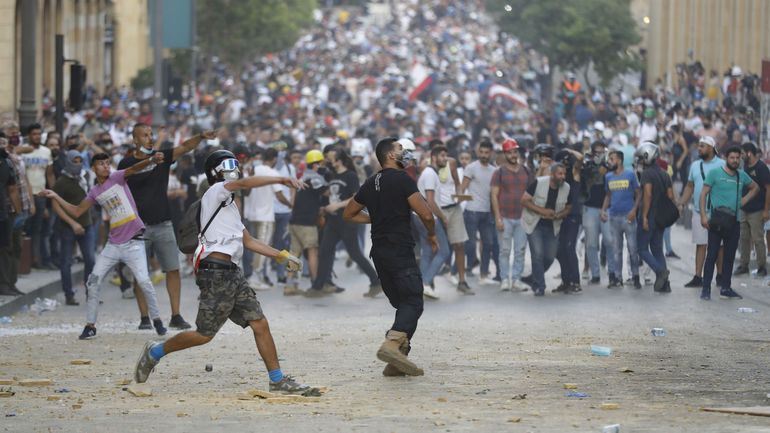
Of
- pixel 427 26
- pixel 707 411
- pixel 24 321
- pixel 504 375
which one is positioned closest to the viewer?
pixel 707 411

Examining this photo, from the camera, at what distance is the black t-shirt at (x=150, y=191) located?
1512cm

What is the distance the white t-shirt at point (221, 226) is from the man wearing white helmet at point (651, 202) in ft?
27.6

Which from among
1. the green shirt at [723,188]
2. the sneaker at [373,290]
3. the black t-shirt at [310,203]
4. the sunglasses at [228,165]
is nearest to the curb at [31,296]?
the black t-shirt at [310,203]

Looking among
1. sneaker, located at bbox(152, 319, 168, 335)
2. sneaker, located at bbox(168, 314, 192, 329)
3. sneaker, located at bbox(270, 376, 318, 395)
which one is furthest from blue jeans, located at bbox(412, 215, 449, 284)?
sneaker, located at bbox(270, 376, 318, 395)

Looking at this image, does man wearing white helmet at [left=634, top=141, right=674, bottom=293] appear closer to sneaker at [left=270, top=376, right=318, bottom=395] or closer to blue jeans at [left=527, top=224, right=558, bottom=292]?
Answer: blue jeans at [left=527, top=224, right=558, bottom=292]

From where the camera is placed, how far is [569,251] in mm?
19031

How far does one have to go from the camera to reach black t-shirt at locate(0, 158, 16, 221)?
1758cm

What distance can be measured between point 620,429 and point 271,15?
5137cm

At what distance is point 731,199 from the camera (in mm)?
17969

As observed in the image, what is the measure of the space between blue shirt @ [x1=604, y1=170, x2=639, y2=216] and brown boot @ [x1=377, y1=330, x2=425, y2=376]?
8.19 meters

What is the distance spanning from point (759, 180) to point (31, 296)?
8.16 metres

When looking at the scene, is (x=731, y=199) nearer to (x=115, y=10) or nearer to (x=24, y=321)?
(x=24, y=321)

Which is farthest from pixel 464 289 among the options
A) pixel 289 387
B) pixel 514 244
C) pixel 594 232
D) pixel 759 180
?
pixel 289 387

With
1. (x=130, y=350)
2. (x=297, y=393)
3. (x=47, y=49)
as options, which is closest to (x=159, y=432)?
(x=297, y=393)
